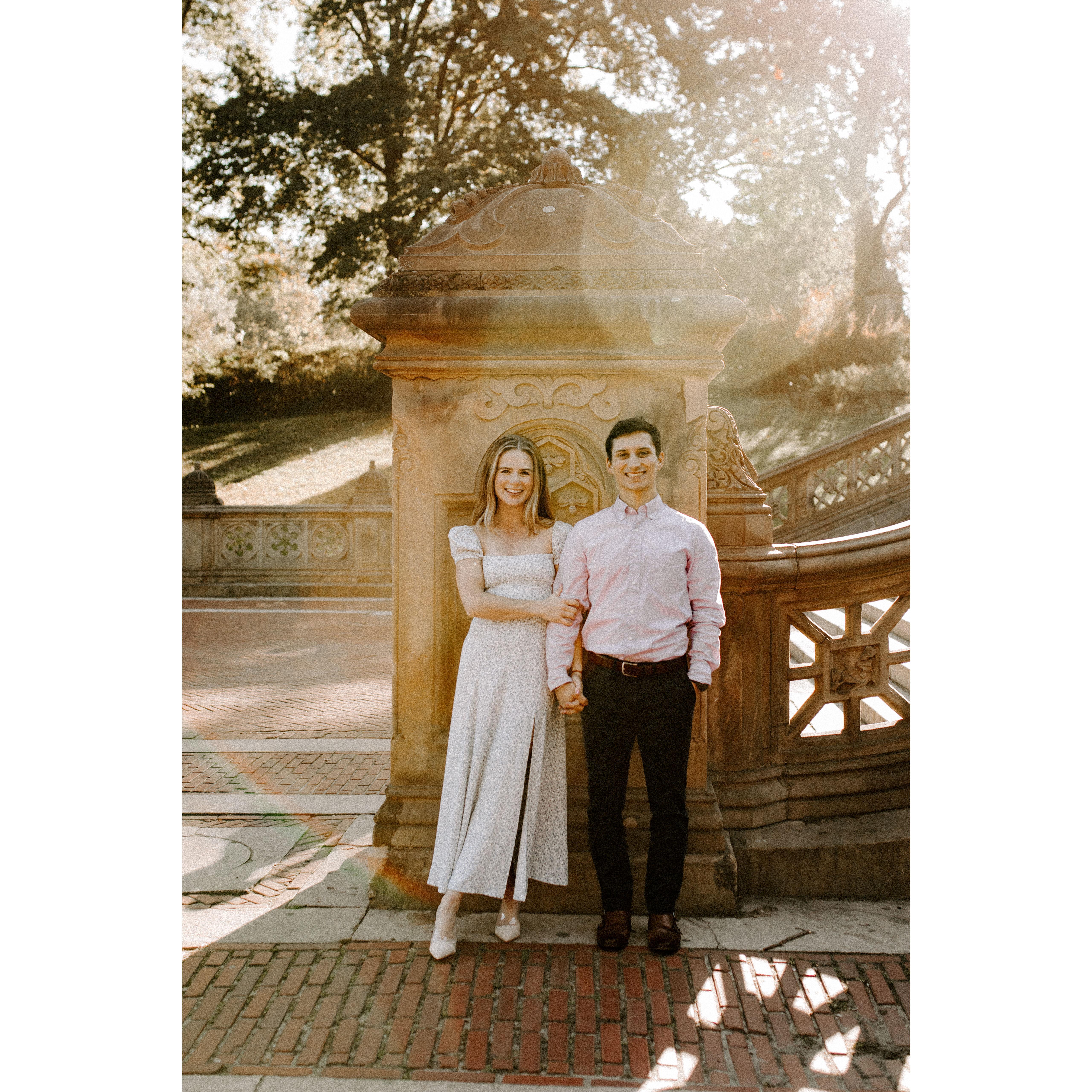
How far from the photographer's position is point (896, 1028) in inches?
113

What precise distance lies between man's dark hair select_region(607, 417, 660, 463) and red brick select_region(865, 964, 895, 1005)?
6.96 feet

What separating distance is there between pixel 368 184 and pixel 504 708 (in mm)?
21637

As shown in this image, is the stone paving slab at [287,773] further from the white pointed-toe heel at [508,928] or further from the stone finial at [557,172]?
the stone finial at [557,172]

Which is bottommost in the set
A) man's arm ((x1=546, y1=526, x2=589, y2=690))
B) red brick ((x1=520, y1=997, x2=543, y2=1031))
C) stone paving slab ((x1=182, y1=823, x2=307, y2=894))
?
stone paving slab ((x1=182, y1=823, x2=307, y2=894))

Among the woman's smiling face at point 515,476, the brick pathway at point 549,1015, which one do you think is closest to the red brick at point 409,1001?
the brick pathway at point 549,1015

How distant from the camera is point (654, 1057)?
2.72 meters

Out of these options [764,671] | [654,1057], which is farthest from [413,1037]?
[764,671]

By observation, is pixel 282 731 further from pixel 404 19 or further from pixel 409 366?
pixel 404 19

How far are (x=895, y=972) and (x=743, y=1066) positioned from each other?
2.80 feet

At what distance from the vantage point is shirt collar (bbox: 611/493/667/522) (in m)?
3.41

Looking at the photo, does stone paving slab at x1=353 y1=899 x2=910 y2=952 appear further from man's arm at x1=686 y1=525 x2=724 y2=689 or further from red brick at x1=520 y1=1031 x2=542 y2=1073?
man's arm at x1=686 y1=525 x2=724 y2=689

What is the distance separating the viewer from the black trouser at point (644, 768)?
3338 mm

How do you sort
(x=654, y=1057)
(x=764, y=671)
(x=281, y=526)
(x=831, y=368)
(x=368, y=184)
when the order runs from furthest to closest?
(x=831, y=368) < (x=368, y=184) < (x=281, y=526) < (x=764, y=671) < (x=654, y=1057)

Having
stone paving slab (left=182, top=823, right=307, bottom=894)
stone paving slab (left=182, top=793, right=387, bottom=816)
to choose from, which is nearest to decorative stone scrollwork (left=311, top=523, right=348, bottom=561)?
stone paving slab (left=182, top=793, right=387, bottom=816)
